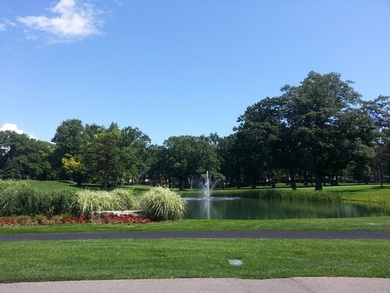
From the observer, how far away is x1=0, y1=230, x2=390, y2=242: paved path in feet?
36.8

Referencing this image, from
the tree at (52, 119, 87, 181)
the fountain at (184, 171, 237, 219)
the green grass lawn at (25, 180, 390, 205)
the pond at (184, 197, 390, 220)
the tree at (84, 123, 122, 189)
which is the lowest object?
the pond at (184, 197, 390, 220)

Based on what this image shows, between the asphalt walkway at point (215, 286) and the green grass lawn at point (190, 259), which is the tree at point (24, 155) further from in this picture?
the asphalt walkway at point (215, 286)

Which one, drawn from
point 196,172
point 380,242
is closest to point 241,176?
point 196,172

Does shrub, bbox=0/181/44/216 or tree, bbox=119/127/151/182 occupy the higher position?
tree, bbox=119/127/151/182

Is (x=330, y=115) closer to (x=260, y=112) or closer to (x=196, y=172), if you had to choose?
(x=260, y=112)

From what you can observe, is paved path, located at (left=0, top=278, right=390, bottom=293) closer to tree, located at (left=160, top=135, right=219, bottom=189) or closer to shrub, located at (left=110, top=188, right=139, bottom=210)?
shrub, located at (left=110, top=188, right=139, bottom=210)

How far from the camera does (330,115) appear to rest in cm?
5175

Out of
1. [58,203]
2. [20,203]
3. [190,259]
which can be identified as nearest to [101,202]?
[58,203]

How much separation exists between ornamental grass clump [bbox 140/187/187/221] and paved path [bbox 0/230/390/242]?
14.5ft

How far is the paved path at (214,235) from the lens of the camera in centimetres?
1123

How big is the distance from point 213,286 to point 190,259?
1820 millimetres

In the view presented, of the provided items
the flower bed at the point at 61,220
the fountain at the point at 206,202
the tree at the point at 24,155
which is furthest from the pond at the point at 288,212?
A: the tree at the point at 24,155

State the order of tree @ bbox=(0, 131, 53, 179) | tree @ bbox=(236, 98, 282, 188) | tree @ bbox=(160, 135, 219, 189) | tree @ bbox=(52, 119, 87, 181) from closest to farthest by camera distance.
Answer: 1. tree @ bbox=(236, 98, 282, 188)
2. tree @ bbox=(52, 119, 87, 181)
3. tree @ bbox=(160, 135, 219, 189)
4. tree @ bbox=(0, 131, 53, 179)

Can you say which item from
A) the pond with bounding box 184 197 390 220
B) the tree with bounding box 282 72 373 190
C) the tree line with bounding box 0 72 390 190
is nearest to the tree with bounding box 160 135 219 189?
the tree line with bounding box 0 72 390 190
